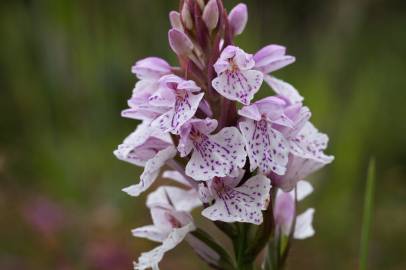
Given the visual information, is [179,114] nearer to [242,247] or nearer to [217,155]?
[217,155]

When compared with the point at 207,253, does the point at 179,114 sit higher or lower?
higher

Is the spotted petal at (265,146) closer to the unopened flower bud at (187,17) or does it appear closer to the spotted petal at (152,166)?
the spotted petal at (152,166)

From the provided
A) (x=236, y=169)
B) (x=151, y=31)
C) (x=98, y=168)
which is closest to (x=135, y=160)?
(x=236, y=169)

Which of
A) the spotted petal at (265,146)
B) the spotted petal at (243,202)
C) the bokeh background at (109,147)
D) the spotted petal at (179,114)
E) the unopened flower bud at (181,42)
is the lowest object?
the bokeh background at (109,147)

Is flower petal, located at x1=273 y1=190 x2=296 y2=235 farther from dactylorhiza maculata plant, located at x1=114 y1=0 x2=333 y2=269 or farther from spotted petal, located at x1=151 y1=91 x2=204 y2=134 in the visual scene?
spotted petal, located at x1=151 y1=91 x2=204 y2=134

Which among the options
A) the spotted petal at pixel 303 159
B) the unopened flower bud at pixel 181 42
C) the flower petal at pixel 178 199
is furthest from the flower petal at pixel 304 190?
the unopened flower bud at pixel 181 42

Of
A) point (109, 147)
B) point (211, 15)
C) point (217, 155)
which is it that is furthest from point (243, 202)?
point (109, 147)

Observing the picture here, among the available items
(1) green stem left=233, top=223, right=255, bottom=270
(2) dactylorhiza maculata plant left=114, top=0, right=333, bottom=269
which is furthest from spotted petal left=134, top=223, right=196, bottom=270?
(1) green stem left=233, top=223, right=255, bottom=270
